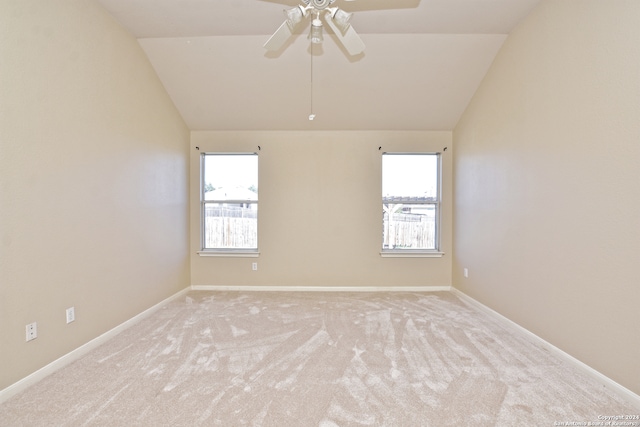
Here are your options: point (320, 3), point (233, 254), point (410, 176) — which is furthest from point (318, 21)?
point (233, 254)

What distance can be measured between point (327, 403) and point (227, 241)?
310cm

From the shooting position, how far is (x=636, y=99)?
182cm

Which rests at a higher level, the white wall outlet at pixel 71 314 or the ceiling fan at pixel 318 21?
the ceiling fan at pixel 318 21

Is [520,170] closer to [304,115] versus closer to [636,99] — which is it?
[636,99]

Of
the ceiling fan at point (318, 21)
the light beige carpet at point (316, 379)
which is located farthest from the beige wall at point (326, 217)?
Result: the ceiling fan at point (318, 21)

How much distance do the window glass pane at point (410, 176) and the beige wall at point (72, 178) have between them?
121 inches

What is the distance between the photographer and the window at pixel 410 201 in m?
4.39

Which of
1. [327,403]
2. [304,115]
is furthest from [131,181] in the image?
[327,403]

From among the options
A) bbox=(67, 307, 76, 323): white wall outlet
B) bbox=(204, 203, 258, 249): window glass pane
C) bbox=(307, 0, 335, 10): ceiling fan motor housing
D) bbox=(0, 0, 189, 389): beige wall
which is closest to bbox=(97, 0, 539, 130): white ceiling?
bbox=(0, 0, 189, 389): beige wall

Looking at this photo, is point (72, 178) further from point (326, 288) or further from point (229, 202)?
point (326, 288)

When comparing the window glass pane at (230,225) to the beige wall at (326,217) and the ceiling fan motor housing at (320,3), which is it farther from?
the ceiling fan motor housing at (320,3)

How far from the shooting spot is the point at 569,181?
2273mm

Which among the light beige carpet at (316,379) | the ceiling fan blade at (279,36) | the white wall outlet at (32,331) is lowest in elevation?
the light beige carpet at (316,379)

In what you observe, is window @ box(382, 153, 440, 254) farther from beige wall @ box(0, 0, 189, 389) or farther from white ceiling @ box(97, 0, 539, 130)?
beige wall @ box(0, 0, 189, 389)
